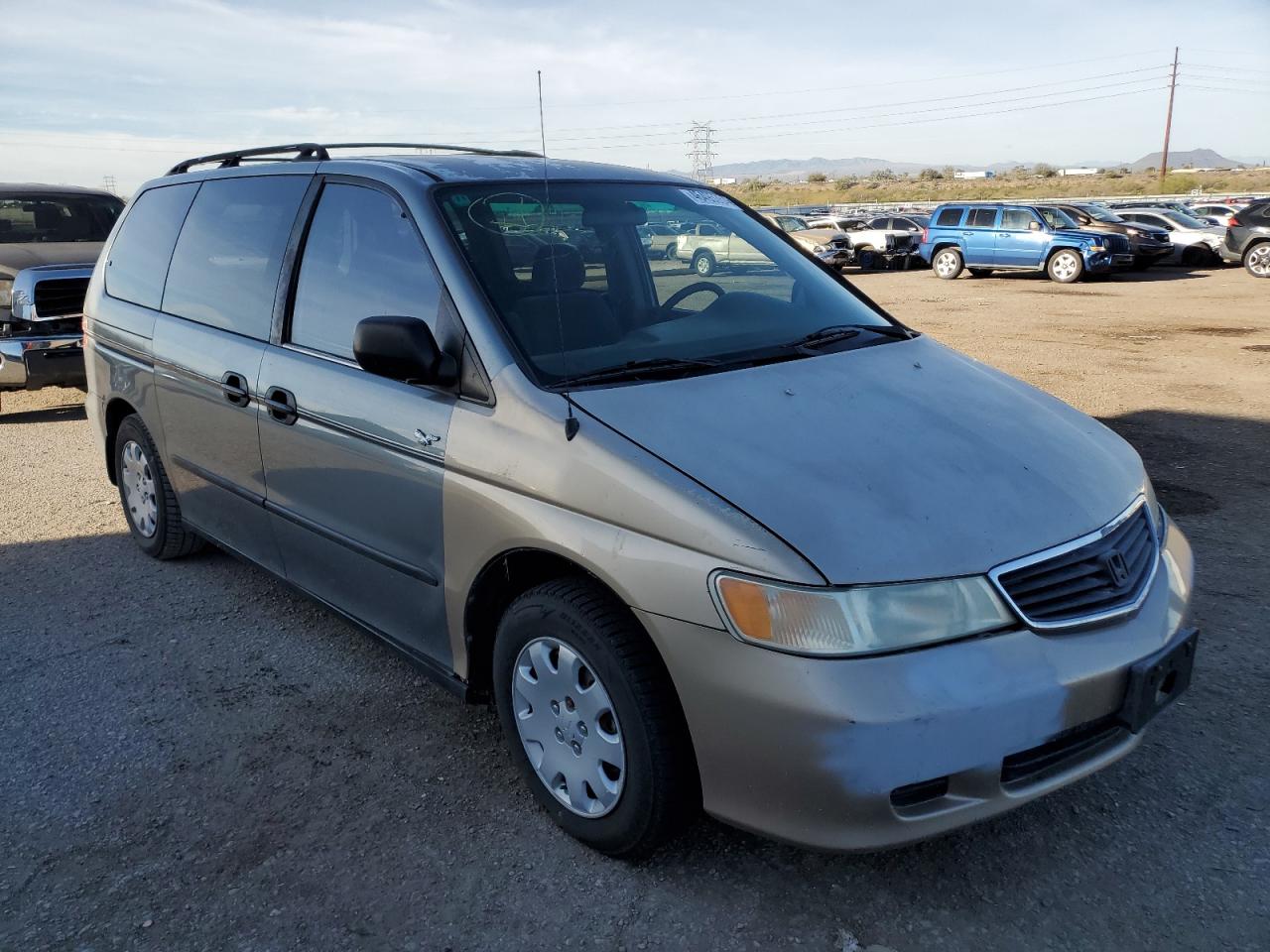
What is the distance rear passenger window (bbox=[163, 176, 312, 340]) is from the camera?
3.68 m

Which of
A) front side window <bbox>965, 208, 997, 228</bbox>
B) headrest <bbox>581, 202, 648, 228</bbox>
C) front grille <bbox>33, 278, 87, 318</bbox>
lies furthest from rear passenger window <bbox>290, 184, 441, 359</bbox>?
front side window <bbox>965, 208, 997, 228</bbox>

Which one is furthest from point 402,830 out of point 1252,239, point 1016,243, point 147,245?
point 1252,239

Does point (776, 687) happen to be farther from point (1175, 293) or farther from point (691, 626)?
point (1175, 293)

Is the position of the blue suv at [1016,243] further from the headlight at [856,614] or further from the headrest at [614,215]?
the headlight at [856,614]

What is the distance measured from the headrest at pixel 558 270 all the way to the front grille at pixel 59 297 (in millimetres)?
6672

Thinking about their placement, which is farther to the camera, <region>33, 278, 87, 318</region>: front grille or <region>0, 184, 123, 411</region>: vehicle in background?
<region>33, 278, 87, 318</region>: front grille

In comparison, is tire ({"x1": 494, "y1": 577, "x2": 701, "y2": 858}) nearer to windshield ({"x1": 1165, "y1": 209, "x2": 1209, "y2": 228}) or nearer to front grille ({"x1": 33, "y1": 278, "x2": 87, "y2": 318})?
front grille ({"x1": 33, "y1": 278, "x2": 87, "y2": 318})

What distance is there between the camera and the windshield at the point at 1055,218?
73.5 ft

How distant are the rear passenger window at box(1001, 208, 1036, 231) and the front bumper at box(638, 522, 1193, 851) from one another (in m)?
22.2

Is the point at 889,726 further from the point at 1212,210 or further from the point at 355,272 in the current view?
the point at 1212,210

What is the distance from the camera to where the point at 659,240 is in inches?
142

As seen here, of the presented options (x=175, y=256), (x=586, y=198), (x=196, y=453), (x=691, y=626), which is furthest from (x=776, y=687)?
(x=175, y=256)

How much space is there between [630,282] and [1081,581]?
5.48 ft

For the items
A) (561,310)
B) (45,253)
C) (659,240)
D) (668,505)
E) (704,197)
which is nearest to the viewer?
(668,505)
